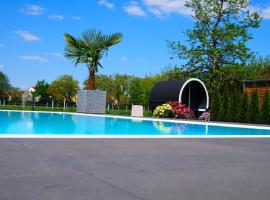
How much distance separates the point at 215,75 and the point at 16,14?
16773 millimetres

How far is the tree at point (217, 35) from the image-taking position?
33.2 metres

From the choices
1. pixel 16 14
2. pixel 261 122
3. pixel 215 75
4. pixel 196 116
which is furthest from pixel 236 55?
pixel 16 14

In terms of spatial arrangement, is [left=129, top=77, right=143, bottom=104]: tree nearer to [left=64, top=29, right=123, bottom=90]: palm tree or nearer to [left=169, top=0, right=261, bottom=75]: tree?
[left=169, top=0, right=261, bottom=75]: tree

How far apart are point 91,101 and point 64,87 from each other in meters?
52.0

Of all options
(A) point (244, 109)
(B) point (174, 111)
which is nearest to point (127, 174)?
(A) point (244, 109)

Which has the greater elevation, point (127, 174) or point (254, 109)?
point (254, 109)

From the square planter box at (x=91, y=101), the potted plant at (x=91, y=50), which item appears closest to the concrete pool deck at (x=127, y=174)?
the square planter box at (x=91, y=101)

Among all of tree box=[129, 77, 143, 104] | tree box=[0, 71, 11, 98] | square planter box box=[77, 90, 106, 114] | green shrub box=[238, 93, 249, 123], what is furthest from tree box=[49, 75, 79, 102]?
green shrub box=[238, 93, 249, 123]

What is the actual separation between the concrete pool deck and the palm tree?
79.4 ft

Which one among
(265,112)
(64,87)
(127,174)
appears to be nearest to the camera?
(127,174)

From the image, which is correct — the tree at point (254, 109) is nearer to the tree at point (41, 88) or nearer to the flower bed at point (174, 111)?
the flower bed at point (174, 111)

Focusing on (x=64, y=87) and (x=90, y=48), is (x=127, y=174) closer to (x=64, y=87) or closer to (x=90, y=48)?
(x=90, y=48)

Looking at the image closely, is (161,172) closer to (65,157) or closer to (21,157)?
(65,157)

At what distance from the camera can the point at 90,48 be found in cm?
3247
